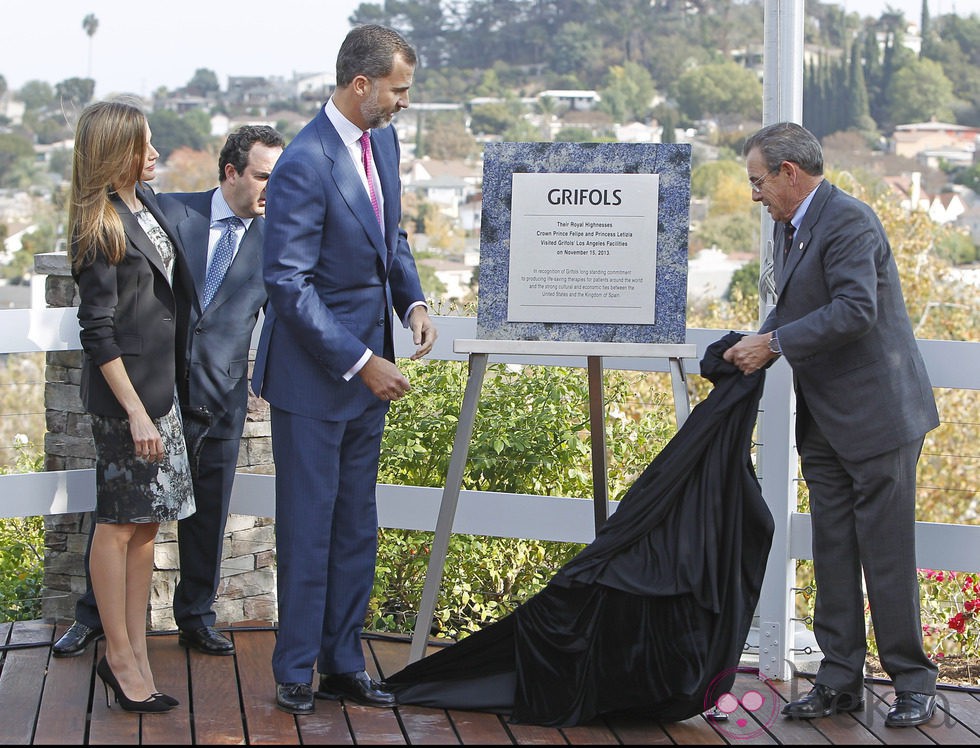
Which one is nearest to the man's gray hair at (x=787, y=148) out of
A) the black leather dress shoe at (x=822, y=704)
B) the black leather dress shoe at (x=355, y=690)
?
the black leather dress shoe at (x=822, y=704)

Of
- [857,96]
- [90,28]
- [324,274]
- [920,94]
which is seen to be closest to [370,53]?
[324,274]

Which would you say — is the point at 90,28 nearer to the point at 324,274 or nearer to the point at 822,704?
the point at 324,274

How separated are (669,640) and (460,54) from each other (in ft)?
207

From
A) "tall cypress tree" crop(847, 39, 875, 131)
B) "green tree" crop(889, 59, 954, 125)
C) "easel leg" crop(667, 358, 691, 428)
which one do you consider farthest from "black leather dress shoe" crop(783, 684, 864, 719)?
"green tree" crop(889, 59, 954, 125)

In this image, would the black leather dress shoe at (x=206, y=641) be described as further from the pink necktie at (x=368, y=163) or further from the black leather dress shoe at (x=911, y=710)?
the black leather dress shoe at (x=911, y=710)

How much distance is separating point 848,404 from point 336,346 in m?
1.23

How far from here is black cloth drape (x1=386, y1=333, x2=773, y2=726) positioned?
2.89m

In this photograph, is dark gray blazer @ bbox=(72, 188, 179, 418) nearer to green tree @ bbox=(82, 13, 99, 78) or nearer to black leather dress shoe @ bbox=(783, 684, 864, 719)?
black leather dress shoe @ bbox=(783, 684, 864, 719)

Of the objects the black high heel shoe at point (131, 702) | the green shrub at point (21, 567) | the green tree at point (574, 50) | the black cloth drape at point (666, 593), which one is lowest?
the green shrub at point (21, 567)

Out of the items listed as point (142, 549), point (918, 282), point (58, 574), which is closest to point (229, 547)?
point (58, 574)

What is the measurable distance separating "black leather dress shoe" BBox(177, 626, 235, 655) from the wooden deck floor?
119 mm

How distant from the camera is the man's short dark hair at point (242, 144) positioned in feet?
11.2

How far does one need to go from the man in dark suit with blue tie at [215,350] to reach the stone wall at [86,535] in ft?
0.71

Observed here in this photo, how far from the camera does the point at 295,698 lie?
300cm
